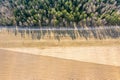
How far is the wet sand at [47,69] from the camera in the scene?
5078 millimetres

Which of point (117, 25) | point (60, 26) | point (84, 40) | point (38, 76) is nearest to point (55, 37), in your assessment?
point (60, 26)

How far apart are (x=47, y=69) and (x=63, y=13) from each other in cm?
148

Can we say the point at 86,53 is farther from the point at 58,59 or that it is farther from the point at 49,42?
the point at 49,42

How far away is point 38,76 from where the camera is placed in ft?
16.7

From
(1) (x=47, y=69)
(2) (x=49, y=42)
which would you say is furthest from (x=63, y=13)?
(1) (x=47, y=69)

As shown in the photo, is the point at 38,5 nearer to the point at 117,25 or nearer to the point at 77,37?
the point at 77,37

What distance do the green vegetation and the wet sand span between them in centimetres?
91

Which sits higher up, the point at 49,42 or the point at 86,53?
the point at 49,42

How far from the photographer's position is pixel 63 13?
588 cm

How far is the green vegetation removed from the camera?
5883 millimetres

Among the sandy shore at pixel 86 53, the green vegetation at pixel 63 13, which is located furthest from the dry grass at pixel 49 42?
the green vegetation at pixel 63 13

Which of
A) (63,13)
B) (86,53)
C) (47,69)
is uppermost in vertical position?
(63,13)

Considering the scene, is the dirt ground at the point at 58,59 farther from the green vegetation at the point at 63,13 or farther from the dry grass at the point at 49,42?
the green vegetation at the point at 63,13

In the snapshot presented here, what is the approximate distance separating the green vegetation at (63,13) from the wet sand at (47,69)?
911 millimetres
